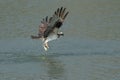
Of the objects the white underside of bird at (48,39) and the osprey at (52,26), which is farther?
the white underside of bird at (48,39)

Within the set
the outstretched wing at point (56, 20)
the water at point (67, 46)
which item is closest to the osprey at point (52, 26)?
the outstretched wing at point (56, 20)

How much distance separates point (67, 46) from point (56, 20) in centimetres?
199

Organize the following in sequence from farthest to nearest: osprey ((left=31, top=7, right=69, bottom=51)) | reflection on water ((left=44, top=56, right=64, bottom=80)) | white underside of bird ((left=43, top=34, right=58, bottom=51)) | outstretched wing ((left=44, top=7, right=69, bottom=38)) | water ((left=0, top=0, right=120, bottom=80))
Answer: white underside of bird ((left=43, top=34, right=58, bottom=51))
osprey ((left=31, top=7, right=69, bottom=51))
outstretched wing ((left=44, top=7, right=69, bottom=38))
water ((left=0, top=0, right=120, bottom=80))
reflection on water ((left=44, top=56, right=64, bottom=80))

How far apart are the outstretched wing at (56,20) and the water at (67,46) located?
68 centimetres

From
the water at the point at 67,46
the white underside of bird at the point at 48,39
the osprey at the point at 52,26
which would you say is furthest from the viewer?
the white underside of bird at the point at 48,39

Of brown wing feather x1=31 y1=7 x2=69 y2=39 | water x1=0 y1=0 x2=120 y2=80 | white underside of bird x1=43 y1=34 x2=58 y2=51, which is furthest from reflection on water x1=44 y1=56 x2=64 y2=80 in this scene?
brown wing feather x1=31 y1=7 x2=69 y2=39

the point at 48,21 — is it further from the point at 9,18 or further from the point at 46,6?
the point at 46,6

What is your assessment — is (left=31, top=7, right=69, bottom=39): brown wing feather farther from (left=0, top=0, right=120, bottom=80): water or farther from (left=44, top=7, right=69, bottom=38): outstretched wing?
(left=0, top=0, right=120, bottom=80): water

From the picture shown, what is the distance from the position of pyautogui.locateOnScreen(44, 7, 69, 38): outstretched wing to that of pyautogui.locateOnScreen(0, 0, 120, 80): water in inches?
27.0

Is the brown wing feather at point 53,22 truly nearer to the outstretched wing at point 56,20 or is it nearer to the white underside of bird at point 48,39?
the outstretched wing at point 56,20

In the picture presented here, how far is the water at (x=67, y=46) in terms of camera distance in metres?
12.9

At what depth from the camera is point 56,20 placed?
14.2m

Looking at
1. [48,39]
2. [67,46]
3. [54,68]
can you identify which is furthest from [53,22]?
[67,46]

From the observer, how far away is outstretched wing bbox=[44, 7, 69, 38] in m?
13.9
